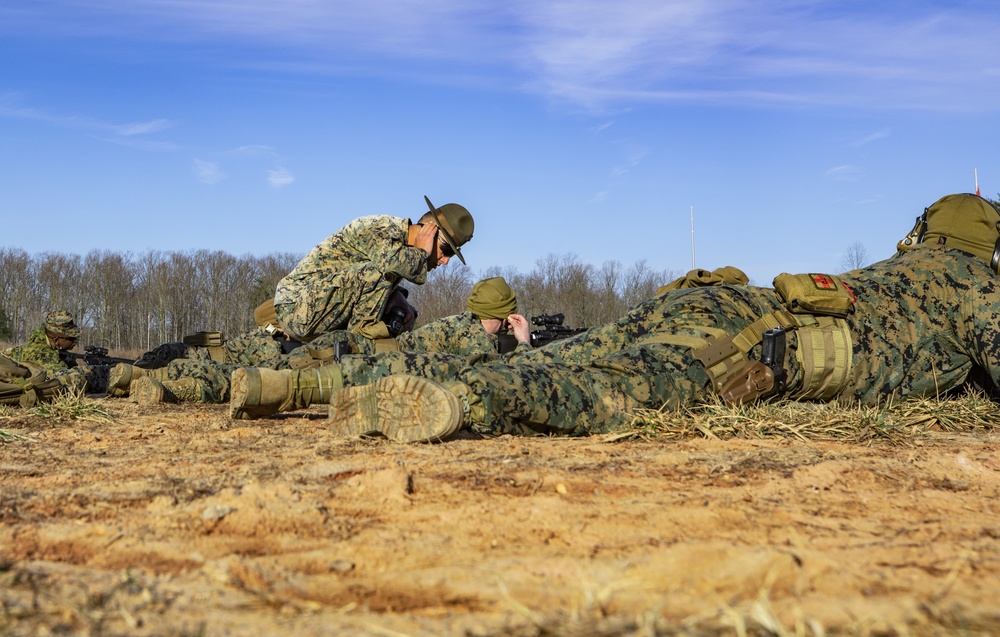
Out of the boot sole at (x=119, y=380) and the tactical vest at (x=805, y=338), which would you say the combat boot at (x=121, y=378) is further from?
the tactical vest at (x=805, y=338)

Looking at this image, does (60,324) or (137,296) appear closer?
(60,324)

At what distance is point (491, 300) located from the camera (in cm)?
848

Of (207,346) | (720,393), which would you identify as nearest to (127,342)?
(207,346)

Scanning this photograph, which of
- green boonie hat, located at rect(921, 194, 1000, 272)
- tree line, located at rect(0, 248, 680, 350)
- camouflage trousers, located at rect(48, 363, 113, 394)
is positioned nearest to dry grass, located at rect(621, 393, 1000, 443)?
green boonie hat, located at rect(921, 194, 1000, 272)

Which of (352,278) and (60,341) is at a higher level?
(352,278)

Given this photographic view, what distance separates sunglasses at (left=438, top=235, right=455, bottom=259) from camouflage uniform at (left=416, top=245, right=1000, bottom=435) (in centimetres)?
271

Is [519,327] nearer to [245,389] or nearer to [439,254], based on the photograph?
[439,254]

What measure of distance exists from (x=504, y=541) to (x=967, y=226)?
171 inches

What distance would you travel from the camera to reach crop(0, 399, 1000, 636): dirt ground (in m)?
1.62

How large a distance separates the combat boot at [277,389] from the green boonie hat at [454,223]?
3.18 metres


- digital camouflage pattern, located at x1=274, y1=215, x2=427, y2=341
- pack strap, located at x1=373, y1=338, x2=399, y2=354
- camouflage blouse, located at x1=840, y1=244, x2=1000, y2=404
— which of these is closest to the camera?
camouflage blouse, located at x1=840, y1=244, x2=1000, y2=404

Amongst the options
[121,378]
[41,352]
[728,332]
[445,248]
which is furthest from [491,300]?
[41,352]

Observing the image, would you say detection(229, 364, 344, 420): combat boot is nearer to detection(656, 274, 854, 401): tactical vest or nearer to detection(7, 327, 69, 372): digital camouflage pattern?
detection(656, 274, 854, 401): tactical vest

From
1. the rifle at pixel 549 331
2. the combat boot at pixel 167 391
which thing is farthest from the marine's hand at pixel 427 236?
the combat boot at pixel 167 391
